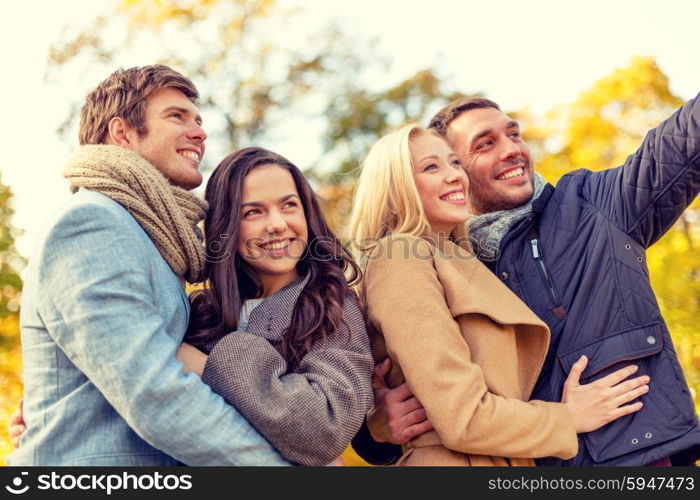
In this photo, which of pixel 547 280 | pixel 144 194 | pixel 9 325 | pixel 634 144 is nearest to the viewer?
pixel 144 194

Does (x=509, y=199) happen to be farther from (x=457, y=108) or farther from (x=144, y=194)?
(x=144, y=194)

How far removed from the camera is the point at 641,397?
9.82 feet

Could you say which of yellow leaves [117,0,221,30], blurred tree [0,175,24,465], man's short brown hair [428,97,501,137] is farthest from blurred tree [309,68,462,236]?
man's short brown hair [428,97,501,137]

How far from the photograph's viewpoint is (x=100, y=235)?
257 centimetres

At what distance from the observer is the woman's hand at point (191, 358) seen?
8.79 feet

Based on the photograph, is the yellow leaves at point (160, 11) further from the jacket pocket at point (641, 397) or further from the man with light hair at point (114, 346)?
the jacket pocket at point (641, 397)

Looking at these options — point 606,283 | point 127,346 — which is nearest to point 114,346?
point 127,346

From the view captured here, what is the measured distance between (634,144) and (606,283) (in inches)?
297

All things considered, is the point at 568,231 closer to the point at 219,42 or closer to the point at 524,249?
the point at 524,249

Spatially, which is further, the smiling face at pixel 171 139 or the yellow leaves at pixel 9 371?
the yellow leaves at pixel 9 371

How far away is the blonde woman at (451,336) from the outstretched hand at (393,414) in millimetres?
48

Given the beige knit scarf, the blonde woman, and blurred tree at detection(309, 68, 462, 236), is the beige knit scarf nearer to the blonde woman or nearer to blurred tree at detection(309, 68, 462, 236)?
the blonde woman

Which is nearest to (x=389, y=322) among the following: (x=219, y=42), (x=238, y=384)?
(x=238, y=384)

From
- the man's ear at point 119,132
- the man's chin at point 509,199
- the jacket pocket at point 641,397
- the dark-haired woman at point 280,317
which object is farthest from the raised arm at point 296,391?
the man's chin at point 509,199
